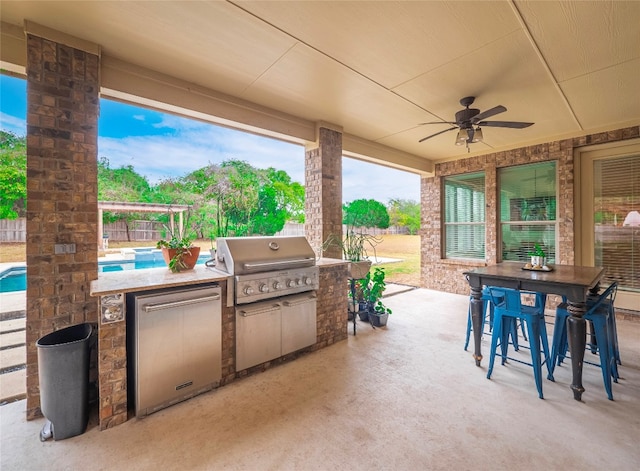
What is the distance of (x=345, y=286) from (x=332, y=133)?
2.24 meters

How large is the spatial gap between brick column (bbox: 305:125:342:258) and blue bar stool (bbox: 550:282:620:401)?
2536 mm

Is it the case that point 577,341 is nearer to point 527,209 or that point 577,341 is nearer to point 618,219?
point 618,219

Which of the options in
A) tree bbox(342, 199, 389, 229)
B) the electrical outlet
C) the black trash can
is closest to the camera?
the black trash can

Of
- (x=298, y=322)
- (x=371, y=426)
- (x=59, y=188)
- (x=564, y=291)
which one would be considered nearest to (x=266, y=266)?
(x=298, y=322)

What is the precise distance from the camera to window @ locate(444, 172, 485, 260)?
565 centimetres

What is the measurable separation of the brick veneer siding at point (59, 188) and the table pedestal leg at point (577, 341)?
385cm

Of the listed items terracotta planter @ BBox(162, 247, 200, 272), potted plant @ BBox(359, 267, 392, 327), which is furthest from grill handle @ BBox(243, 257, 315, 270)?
potted plant @ BBox(359, 267, 392, 327)

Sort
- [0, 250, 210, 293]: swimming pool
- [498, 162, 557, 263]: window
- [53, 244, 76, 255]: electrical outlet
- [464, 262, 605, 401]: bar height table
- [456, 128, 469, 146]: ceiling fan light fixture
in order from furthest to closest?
[498, 162, 557, 263]: window
[456, 128, 469, 146]: ceiling fan light fixture
[0, 250, 210, 293]: swimming pool
[464, 262, 605, 401]: bar height table
[53, 244, 76, 255]: electrical outlet

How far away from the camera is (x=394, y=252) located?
30.4 feet

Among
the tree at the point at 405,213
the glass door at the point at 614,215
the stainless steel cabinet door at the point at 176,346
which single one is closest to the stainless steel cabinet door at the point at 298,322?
the stainless steel cabinet door at the point at 176,346

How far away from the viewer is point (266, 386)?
7.97ft

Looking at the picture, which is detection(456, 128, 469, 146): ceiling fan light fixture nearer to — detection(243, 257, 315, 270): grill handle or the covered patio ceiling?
the covered patio ceiling

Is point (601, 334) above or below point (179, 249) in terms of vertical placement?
below

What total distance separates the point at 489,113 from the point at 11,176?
14.6ft
